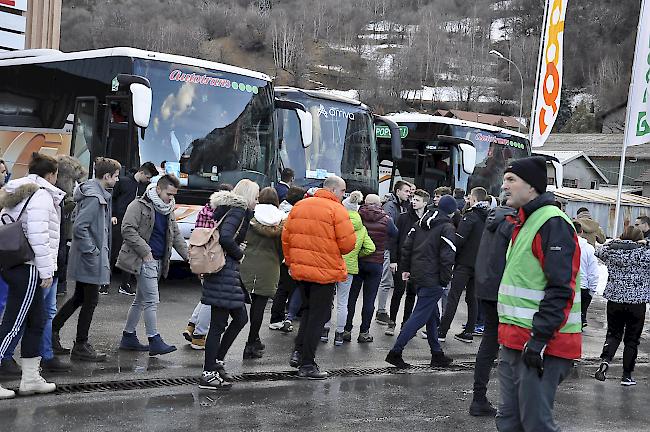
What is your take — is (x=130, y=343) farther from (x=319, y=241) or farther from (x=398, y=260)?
(x=398, y=260)

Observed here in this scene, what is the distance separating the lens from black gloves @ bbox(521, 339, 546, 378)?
471 cm

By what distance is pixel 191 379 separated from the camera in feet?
25.5

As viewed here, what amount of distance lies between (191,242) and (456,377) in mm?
3259

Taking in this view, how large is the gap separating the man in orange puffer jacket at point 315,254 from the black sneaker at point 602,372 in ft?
10.8

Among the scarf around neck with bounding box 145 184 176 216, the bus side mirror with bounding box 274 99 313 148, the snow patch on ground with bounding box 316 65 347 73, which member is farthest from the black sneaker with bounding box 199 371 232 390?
the snow patch on ground with bounding box 316 65 347 73

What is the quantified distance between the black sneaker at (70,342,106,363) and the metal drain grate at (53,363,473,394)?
0.76m

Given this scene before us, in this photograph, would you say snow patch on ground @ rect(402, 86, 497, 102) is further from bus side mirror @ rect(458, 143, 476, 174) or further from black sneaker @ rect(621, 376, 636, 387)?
black sneaker @ rect(621, 376, 636, 387)

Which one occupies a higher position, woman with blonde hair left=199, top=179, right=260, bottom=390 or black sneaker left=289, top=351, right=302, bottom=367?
woman with blonde hair left=199, top=179, right=260, bottom=390

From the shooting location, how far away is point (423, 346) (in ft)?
34.7

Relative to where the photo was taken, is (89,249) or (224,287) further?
(89,249)

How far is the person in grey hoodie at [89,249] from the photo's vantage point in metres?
7.94

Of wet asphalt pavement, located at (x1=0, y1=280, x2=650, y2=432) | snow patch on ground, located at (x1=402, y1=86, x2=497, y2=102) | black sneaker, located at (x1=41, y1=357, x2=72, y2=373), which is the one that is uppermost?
snow patch on ground, located at (x1=402, y1=86, x2=497, y2=102)

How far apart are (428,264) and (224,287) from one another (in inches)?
97.6

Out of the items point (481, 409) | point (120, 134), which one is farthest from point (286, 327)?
point (120, 134)
